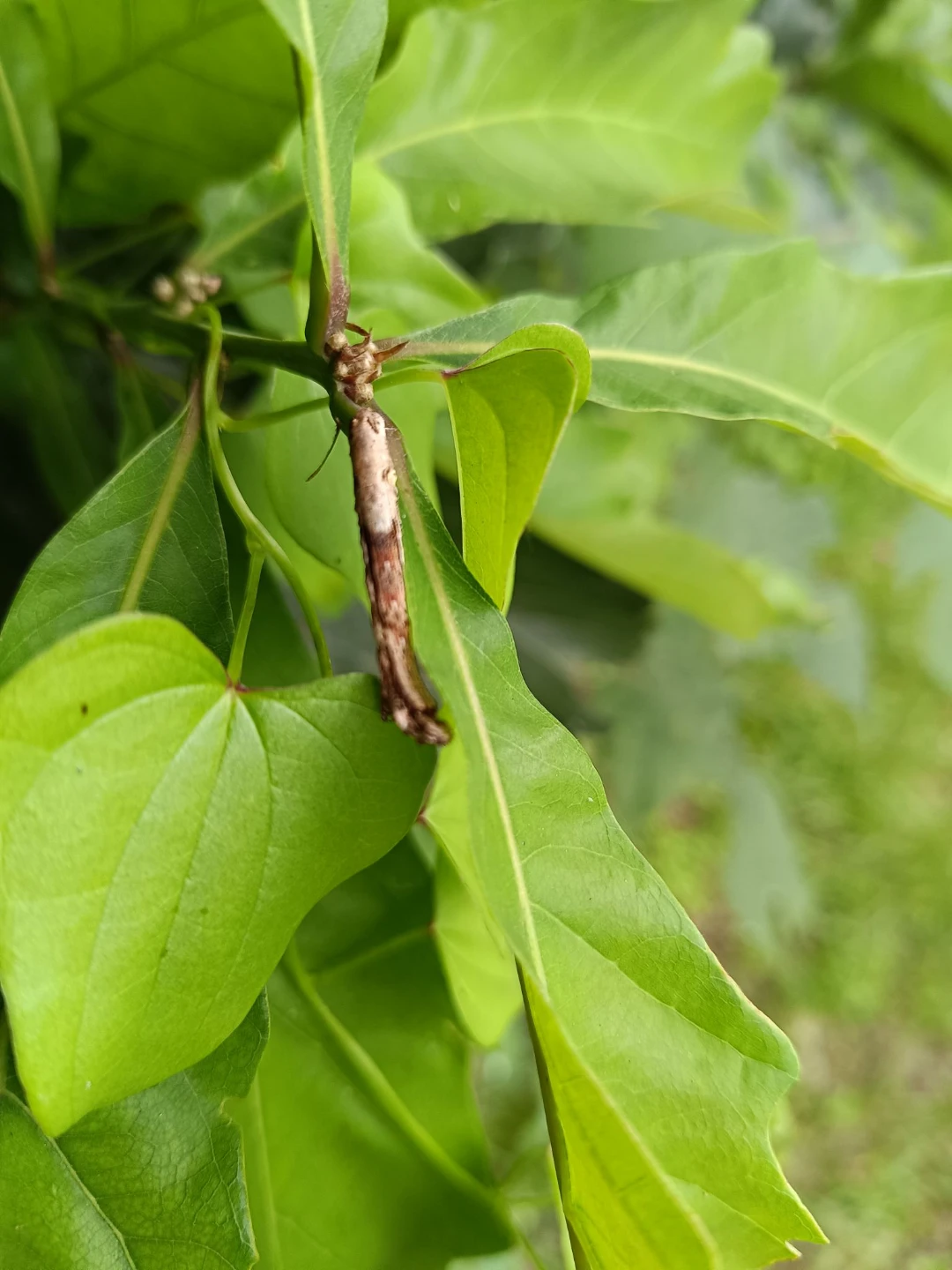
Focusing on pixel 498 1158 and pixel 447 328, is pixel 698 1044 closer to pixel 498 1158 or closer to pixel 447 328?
pixel 447 328

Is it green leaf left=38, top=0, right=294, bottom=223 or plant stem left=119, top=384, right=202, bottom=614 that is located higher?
green leaf left=38, top=0, right=294, bottom=223

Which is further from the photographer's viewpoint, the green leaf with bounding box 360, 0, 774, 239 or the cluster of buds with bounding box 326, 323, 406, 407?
the green leaf with bounding box 360, 0, 774, 239

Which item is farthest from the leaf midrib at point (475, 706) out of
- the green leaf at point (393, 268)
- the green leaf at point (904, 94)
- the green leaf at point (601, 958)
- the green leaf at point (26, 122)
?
the green leaf at point (904, 94)

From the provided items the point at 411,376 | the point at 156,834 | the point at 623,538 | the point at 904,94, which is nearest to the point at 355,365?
the point at 411,376

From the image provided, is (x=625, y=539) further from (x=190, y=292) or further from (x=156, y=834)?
(x=156, y=834)

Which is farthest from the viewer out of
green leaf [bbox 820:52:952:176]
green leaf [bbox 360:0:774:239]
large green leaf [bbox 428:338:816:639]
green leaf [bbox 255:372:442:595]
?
green leaf [bbox 820:52:952:176]

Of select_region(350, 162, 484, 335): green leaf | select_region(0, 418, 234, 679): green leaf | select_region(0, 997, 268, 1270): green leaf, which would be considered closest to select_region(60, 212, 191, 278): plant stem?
select_region(350, 162, 484, 335): green leaf

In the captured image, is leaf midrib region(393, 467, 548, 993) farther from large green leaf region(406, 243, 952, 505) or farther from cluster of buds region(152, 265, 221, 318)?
cluster of buds region(152, 265, 221, 318)
